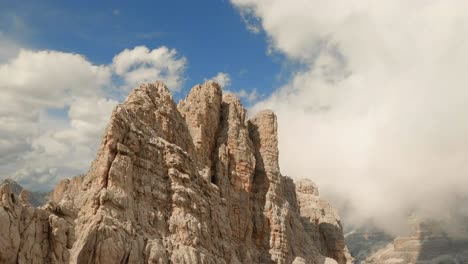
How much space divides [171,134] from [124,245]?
74.2 feet

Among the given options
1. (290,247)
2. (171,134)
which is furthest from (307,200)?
(171,134)

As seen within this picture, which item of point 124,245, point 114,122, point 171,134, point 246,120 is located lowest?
point 124,245

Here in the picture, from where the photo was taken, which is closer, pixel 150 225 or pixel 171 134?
pixel 150 225

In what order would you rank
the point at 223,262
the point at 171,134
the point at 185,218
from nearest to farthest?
the point at 185,218 < the point at 223,262 < the point at 171,134


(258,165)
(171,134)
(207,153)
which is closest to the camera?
(171,134)

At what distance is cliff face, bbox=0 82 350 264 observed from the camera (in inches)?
1388

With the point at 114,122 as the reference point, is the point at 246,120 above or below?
above

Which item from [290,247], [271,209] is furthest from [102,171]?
[290,247]

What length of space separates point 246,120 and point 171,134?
78.0 ft

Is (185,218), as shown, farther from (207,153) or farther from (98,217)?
(207,153)

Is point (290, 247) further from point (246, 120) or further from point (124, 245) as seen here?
point (124, 245)

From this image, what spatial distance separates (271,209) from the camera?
8125cm

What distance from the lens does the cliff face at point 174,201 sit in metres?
35.2

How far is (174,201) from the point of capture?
5412cm
